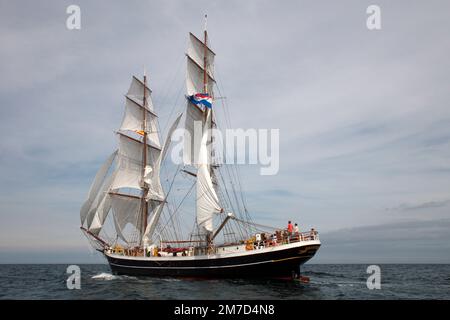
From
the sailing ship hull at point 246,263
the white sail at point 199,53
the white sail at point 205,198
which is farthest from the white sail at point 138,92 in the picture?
the sailing ship hull at point 246,263

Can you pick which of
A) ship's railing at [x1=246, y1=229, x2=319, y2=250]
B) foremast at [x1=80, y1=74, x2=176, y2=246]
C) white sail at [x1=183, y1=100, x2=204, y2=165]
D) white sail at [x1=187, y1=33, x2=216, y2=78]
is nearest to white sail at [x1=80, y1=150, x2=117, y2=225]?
foremast at [x1=80, y1=74, x2=176, y2=246]

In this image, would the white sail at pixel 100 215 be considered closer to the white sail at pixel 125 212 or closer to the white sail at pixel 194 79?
the white sail at pixel 125 212

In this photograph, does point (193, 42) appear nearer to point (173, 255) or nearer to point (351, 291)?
point (173, 255)

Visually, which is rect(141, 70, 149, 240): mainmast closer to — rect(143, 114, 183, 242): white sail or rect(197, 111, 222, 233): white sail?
rect(143, 114, 183, 242): white sail

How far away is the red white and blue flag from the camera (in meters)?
43.9

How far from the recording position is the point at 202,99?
4394 centimetres

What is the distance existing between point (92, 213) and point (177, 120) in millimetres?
18595

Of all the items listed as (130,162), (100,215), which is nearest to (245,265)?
(130,162)

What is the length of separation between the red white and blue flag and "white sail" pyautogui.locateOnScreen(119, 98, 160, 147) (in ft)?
47.5

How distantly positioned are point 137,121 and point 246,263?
31586 mm

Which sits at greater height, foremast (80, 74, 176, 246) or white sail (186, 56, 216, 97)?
white sail (186, 56, 216, 97)

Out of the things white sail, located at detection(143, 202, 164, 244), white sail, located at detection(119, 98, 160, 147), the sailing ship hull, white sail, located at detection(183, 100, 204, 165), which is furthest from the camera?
white sail, located at detection(119, 98, 160, 147)

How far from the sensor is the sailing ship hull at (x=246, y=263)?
33.0 metres
